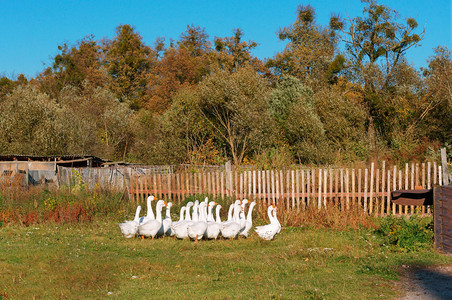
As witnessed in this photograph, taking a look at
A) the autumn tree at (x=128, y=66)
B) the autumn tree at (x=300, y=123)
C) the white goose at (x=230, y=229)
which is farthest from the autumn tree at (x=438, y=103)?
the autumn tree at (x=128, y=66)

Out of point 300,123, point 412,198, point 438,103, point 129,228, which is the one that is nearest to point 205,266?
point 129,228

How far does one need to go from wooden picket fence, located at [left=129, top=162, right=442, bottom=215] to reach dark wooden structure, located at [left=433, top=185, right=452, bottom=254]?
3947 millimetres

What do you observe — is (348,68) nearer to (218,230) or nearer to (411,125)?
(411,125)

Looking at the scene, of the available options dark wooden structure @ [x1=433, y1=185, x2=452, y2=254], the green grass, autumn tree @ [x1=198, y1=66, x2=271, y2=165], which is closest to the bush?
the green grass

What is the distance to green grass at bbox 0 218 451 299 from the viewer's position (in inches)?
284

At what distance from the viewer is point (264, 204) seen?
14.4m

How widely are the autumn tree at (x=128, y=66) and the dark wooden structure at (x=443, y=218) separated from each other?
160 feet

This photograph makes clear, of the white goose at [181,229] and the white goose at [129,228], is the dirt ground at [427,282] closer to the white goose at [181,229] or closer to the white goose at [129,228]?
the white goose at [181,229]

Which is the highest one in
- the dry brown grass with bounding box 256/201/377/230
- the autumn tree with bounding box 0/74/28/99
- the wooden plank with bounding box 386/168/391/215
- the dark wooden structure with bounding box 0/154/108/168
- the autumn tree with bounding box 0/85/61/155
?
the autumn tree with bounding box 0/74/28/99

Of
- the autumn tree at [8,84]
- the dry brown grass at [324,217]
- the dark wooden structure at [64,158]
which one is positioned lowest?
the dry brown grass at [324,217]

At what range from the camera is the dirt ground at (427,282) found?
696 centimetres

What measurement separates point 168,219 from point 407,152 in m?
14.9

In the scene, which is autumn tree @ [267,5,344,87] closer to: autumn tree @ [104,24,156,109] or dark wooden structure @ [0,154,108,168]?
autumn tree @ [104,24,156,109]

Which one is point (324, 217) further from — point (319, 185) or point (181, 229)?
point (181, 229)
